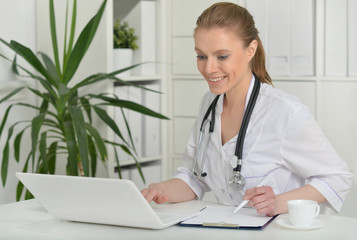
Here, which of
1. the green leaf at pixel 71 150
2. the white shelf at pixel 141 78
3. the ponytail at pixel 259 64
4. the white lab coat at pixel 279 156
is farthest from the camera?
the white shelf at pixel 141 78

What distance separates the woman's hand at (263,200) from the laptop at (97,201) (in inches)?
6.6

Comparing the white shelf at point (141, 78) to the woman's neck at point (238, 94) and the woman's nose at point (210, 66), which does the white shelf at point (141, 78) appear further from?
the woman's nose at point (210, 66)

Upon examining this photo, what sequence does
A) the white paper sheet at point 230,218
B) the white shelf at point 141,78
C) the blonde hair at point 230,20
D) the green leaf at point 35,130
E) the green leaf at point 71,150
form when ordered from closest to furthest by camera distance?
the white paper sheet at point 230,218, the blonde hair at point 230,20, the green leaf at point 35,130, the green leaf at point 71,150, the white shelf at point 141,78

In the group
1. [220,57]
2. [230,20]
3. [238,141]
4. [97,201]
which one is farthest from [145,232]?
[230,20]

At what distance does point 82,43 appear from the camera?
2.82 meters

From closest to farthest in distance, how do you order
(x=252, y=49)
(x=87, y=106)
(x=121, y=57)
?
(x=252, y=49) < (x=87, y=106) < (x=121, y=57)

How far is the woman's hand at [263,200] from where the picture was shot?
1623mm

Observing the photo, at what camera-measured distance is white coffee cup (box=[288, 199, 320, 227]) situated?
58.5 inches

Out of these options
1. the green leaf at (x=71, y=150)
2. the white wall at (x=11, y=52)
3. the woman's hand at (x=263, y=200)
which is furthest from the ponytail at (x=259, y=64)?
Answer: the white wall at (x=11, y=52)

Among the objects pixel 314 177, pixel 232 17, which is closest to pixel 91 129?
pixel 232 17

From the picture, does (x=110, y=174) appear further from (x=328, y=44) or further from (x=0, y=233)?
(x=0, y=233)

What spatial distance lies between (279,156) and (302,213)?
402mm

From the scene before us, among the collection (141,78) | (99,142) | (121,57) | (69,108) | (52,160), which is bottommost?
(52,160)

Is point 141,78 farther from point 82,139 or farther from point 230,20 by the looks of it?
point 230,20
